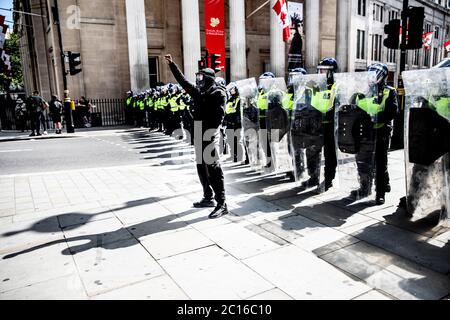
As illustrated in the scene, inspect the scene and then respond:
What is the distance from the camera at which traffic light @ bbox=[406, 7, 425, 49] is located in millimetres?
8828

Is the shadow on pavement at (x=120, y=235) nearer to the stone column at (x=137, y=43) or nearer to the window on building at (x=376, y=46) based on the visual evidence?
the stone column at (x=137, y=43)

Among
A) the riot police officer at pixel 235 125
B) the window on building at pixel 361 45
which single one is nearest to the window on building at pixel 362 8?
the window on building at pixel 361 45

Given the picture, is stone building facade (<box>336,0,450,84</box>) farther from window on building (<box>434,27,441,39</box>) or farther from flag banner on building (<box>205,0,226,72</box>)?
flag banner on building (<box>205,0,226,72</box>)

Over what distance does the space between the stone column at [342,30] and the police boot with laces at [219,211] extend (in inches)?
1156

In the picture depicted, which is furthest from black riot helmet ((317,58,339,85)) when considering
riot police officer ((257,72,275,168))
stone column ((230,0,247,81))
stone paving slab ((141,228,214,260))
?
stone column ((230,0,247,81))

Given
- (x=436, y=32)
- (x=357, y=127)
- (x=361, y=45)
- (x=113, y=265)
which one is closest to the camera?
(x=113, y=265)

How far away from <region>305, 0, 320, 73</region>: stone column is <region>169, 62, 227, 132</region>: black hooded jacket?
26.8 m

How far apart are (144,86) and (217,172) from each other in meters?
18.6

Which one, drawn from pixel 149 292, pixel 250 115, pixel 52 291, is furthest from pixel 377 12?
pixel 52 291

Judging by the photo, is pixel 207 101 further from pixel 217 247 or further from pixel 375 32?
pixel 375 32

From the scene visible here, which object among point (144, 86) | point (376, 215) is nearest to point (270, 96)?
point (376, 215)

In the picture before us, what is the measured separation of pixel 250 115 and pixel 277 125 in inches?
35.8

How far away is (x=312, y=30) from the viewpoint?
2872cm
